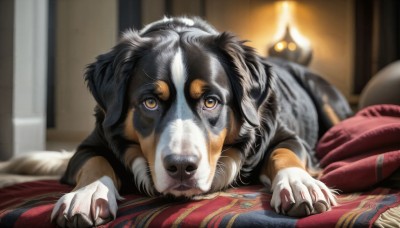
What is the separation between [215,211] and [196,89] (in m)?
0.44

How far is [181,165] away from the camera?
4.75ft

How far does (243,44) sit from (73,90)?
2.90 m

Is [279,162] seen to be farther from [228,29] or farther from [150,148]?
[228,29]

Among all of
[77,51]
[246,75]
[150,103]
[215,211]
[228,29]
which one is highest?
[228,29]

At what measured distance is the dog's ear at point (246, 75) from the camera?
6.03 ft

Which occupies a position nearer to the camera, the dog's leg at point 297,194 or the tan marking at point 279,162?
the dog's leg at point 297,194

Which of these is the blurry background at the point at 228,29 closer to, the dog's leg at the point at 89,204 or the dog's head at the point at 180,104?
the dog's head at the point at 180,104

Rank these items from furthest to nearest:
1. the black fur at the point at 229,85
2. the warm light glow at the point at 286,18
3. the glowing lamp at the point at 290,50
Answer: the warm light glow at the point at 286,18 → the glowing lamp at the point at 290,50 → the black fur at the point at 229,85

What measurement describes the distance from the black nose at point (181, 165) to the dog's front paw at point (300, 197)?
286 mm

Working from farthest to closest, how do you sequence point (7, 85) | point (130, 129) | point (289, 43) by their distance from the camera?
point (289, 43) < point (7, 85) < point (130, 129)

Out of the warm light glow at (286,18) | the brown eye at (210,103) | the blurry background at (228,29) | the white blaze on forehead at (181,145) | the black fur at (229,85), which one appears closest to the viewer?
the white blaze on forehead at (181,145)

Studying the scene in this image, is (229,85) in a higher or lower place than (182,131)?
higher

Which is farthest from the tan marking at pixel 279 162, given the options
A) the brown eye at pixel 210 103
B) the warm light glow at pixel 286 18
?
the warm light glow at pixel 286 18

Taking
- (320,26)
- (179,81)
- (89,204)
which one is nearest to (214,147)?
(179,81)
